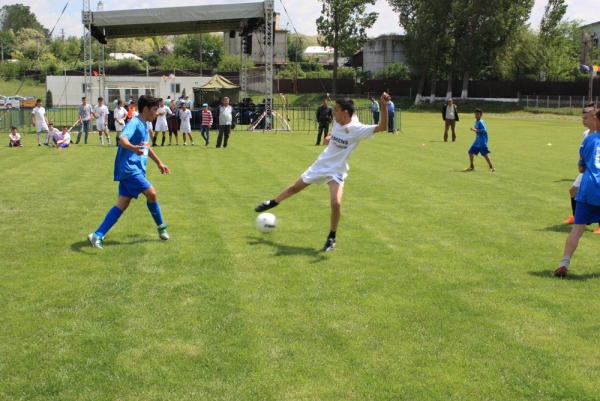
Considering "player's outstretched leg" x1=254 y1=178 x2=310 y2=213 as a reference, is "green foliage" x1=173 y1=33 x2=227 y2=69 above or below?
above

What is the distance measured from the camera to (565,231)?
868cm

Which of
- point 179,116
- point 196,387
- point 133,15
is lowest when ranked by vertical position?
point 196,387

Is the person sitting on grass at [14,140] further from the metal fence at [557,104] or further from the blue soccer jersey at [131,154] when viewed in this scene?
the metal fence at [557,104]

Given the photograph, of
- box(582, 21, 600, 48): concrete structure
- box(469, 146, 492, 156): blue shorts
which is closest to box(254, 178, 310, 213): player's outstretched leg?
box(469, 146, 492, 156): blue shorts

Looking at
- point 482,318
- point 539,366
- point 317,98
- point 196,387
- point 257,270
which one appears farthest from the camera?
point 317,98

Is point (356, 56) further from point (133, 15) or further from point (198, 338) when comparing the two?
point (198, 338)

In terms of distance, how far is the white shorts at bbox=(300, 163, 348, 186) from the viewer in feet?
24.8

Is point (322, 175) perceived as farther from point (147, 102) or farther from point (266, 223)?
point (147, 102)

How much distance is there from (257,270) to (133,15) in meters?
25.7

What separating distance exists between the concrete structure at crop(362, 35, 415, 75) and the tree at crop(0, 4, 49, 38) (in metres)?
118

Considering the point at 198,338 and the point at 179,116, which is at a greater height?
the point at 179,116

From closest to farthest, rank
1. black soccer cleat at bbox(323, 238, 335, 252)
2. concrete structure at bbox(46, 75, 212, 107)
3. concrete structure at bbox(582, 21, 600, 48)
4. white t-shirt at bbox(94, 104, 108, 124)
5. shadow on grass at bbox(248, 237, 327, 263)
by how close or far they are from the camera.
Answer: shadow on grass at bbox(248, 237, 327, 263)
black soccer cleat at bbox(323, 238, 335, 252)
white t-shirt at bbox(94, 104, 108, 124)
concrete structure at bbox(46, 75, 212, 107)
concrete structure at bbox(582, 21, 600, 48)

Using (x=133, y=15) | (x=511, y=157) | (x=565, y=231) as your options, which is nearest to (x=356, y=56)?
(x=133, y=15)

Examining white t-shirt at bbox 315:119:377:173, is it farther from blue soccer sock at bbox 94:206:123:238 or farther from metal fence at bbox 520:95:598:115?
metal fence at bbox 520:95:598:115
